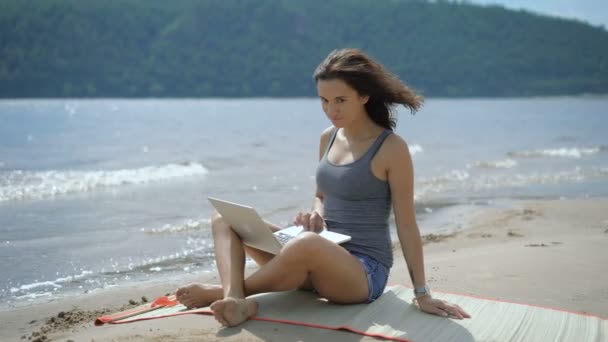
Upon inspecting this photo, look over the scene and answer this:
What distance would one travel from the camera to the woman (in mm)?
3717

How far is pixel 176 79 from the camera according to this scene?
71125 millimetres

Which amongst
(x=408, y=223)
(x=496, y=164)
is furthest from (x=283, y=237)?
(x=496, y=164)

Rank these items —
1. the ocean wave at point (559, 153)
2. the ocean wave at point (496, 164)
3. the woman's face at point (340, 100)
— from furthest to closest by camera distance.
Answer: the ocean wave at point (559, 153), the ocean wave at point (496, 164), the woman's face at point (340, 100)

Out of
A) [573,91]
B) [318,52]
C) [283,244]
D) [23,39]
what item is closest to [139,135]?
[283,244]

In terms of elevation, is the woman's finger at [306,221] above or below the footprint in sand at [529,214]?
above

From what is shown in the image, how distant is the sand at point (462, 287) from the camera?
371 centimetres

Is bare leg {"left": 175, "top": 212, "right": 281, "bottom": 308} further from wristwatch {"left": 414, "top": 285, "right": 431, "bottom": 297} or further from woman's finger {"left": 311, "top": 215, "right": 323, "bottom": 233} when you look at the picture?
wristwatch {"left": 414, "top": 285, "right": 431, "bottom": 297}

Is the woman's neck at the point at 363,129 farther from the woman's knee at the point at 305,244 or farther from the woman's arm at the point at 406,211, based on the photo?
the woman's knee at the point at 305,244

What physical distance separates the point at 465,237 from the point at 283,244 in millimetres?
3871

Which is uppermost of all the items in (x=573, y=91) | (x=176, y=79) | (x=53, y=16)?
(x=53, y=16)

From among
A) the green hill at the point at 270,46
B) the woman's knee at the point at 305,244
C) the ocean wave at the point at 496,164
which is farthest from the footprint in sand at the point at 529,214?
the green hill at the point at 270,46

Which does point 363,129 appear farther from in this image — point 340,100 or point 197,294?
point 197,294

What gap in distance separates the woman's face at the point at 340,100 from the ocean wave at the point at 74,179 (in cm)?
778

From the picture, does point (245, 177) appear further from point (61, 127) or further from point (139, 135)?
point (61, 127)
